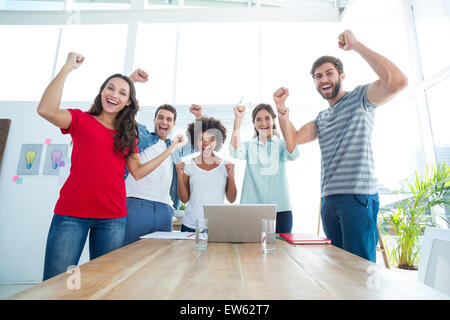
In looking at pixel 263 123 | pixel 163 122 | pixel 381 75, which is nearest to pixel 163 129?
pixel 163 122

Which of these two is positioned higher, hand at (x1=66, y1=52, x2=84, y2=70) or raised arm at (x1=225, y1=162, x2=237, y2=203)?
hand at (x1=66, y1=52, x2=84, y2=70)

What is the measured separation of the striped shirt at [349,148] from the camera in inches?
55.4

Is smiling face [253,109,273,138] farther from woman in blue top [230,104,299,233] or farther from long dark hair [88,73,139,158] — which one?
long dark hair [88,73,139,158]

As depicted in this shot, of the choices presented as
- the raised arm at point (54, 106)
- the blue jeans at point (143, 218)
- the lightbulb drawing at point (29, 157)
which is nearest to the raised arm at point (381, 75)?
the blue jeans at point (143, 218)

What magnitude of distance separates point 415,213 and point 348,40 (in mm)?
2159

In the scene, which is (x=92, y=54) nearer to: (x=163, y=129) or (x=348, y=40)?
(x=163, y=129)

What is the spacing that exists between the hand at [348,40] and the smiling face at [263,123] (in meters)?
0.71

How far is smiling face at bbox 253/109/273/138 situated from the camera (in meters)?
2.04

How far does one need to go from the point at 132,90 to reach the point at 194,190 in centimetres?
80

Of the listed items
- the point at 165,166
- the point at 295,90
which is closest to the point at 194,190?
the point at 165,166

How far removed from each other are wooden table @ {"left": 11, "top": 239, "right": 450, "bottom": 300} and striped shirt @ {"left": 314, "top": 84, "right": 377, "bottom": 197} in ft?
1.97

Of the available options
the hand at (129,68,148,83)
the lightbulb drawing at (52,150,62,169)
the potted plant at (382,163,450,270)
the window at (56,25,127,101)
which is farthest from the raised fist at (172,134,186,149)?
the window at (56,25,127,101)

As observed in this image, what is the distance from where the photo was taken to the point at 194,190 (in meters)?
1.84
